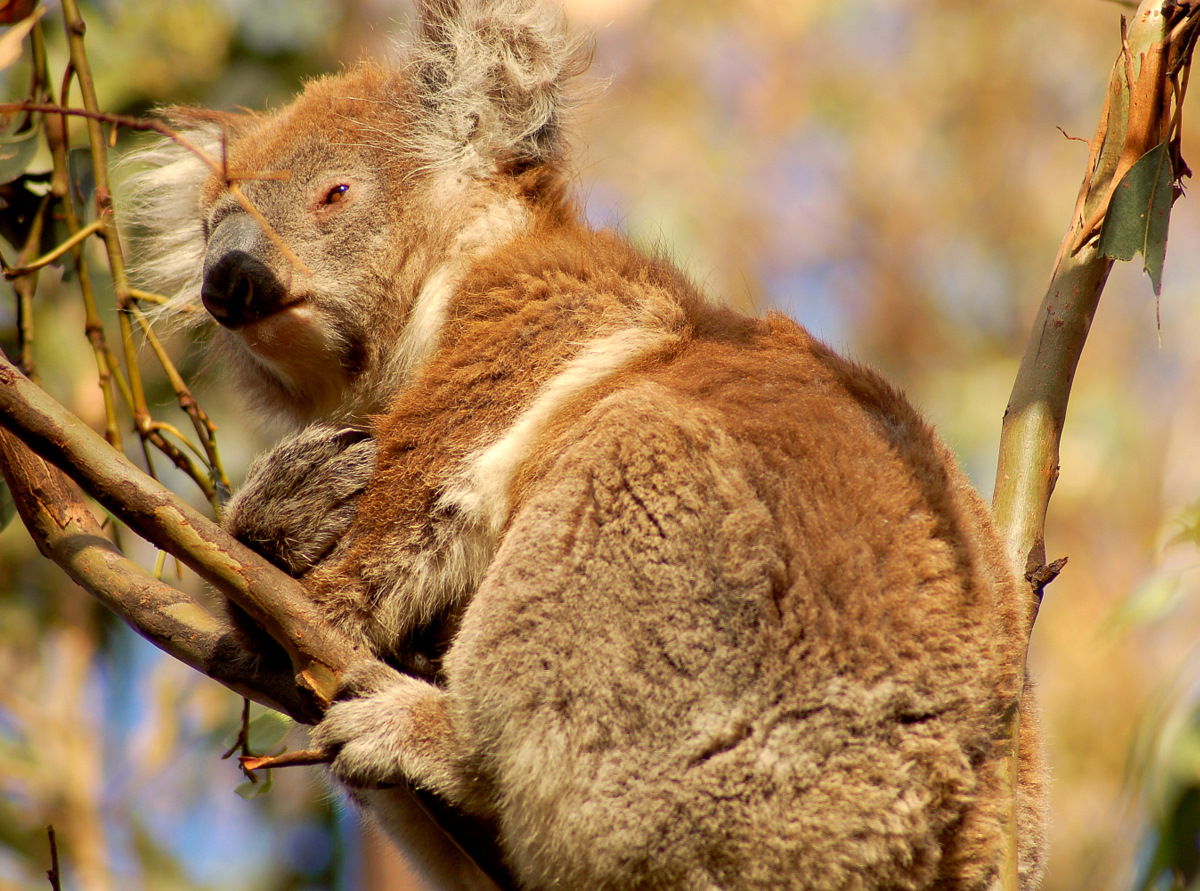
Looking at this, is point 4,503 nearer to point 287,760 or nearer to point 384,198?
point 384,198

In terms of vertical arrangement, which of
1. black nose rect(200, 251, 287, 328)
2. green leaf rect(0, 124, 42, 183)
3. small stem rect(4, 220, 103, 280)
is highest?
green leaf rect(0, 124, 42, 183)

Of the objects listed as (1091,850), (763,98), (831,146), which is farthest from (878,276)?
(1091,850)

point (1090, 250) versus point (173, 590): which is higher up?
point (1090, 250)

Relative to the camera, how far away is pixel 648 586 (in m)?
2.25

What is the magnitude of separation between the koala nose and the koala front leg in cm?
107

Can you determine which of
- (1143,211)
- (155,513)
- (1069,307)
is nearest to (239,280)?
(155,513)

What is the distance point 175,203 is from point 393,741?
2172 millimetres

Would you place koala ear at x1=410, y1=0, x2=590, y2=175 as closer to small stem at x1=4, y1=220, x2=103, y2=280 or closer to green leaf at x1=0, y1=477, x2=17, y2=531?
small stem at x1=4, y1=220, x2=103, y2=280

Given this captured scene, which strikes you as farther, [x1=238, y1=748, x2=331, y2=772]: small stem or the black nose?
the black nose

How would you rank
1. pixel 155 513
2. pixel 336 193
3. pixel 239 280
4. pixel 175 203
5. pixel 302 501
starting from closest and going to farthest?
1. pixel 155 513
2. pixel 302 501
3. pixel 239 280
4. pixel 336 193
5. pixel 175 203

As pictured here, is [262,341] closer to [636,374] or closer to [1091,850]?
[636,374]

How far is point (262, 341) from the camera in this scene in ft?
10.2

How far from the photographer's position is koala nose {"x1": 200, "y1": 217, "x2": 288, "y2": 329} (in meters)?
2.96

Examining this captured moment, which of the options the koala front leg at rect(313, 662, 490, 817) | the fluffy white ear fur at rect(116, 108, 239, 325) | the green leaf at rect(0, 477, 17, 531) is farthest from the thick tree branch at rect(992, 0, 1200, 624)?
the green leaf at rect(0, 477, 17, 531)
